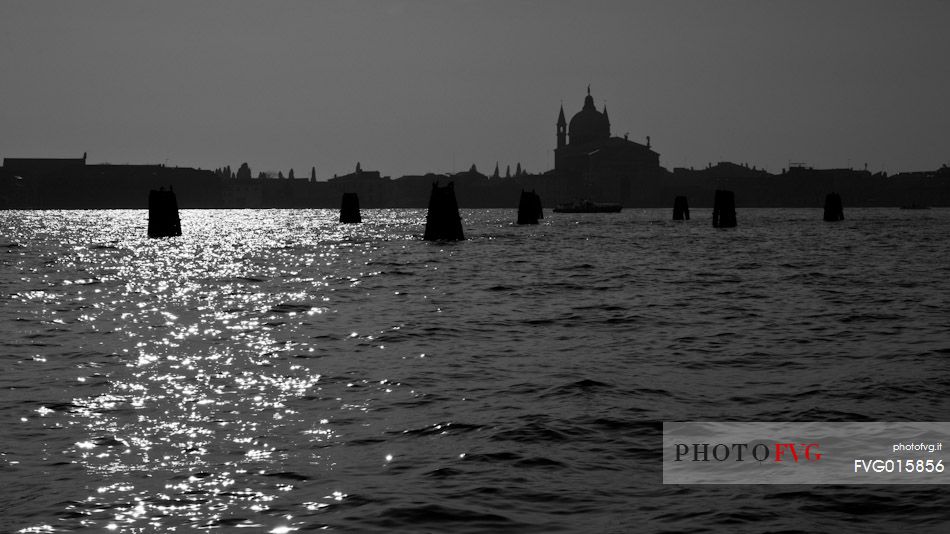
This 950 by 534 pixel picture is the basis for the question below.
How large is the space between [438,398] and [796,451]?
426 cm

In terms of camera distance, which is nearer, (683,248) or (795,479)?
(795,479)

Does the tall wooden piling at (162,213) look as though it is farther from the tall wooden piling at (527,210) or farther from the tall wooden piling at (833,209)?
the tall wooden piling at (833,209)

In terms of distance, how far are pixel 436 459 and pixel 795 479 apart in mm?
2943

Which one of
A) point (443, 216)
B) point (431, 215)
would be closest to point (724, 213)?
point (431, 215)

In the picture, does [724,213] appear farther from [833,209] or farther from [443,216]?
[443,216]

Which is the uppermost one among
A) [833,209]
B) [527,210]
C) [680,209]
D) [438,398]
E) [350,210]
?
[833,209]

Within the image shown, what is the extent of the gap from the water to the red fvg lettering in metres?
0.94

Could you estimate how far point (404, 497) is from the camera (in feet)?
29.2

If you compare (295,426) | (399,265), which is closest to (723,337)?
(295,426)

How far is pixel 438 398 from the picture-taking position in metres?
13.1

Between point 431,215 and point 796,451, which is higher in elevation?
point 431,215

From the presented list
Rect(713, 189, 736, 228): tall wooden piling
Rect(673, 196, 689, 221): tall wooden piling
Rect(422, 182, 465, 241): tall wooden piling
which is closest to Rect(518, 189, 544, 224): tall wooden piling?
Rect(713, 189, 736, 228): tall wooden piling

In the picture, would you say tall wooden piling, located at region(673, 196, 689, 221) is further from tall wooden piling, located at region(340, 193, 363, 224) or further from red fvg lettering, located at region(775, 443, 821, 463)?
red fvg lettering, located at region(775, 443, 821, 463)

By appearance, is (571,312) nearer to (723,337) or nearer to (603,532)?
(723,337)
